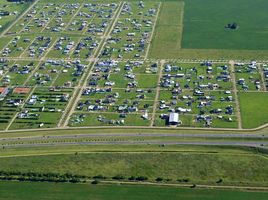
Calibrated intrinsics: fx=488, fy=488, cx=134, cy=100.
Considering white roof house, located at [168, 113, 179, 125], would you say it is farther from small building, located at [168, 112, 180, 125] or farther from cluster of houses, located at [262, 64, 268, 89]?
cluster of houses, located at [262, 64, 268, 89]

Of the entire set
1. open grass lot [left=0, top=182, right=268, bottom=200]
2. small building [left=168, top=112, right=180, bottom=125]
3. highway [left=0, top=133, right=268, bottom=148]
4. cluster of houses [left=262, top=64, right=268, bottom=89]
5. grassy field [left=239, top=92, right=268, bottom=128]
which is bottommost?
open grass lot [left=0, top=182, right=268, bottom=200]

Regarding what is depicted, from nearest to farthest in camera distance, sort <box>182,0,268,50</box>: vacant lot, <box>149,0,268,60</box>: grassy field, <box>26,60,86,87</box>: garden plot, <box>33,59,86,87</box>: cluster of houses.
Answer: <box>26,60,86,87</box>: garden plot
<box>33,59,86,87</box>: cluster of houses
<box>149,0,268,60</box>: grassy field
<box>182,0,268,50</box>: vacant lot

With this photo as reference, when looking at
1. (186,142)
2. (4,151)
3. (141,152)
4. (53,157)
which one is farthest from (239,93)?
(4,151)

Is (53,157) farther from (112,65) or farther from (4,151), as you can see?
(112,65)

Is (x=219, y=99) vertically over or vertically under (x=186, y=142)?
over

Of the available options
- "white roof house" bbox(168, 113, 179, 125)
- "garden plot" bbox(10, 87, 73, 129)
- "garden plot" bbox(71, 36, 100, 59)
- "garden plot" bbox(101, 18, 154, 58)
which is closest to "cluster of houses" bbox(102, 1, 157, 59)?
"garden plot" bbox(101, 18, 154, 58)

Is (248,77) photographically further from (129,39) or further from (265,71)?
(129,39)
